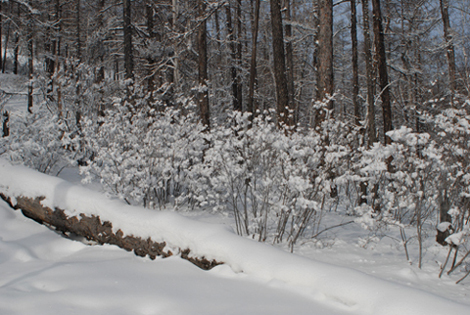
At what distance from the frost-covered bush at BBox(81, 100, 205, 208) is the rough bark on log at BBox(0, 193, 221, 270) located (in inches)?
29.1

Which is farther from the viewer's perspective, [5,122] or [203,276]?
[5,122]

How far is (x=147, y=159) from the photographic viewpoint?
17.4 feet

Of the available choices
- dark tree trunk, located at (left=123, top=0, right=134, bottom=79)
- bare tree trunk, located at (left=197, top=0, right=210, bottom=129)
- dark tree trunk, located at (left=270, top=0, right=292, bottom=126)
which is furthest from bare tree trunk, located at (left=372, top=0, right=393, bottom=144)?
dark tree trunk, located at (left=123, top=0, right=134, bottom=79)

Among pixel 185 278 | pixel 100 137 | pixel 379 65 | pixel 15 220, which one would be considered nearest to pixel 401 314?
pixel 185 278

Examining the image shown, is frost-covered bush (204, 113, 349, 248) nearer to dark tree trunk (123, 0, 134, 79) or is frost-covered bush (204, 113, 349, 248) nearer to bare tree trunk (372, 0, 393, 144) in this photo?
bare tree trunk (372, 0, 393, 144)

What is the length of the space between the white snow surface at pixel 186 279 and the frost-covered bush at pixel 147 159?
1136 millimetres

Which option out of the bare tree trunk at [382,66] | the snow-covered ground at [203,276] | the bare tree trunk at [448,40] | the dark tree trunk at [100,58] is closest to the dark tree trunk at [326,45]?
the bare tree trunk at [382,66]

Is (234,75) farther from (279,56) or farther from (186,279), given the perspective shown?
(186,279)

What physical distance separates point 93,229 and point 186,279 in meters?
1.88

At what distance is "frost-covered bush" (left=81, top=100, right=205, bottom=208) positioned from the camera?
5168mm

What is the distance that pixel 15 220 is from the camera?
181 inches

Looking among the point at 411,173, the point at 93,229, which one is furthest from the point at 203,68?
the point at 411,173

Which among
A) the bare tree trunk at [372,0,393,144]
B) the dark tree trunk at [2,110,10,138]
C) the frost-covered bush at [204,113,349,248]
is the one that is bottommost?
the frost-covered bush at [204,113,349,248]

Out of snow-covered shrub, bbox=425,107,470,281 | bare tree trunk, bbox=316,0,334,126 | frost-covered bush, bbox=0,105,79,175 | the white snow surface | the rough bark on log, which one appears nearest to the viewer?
the white snow surface
